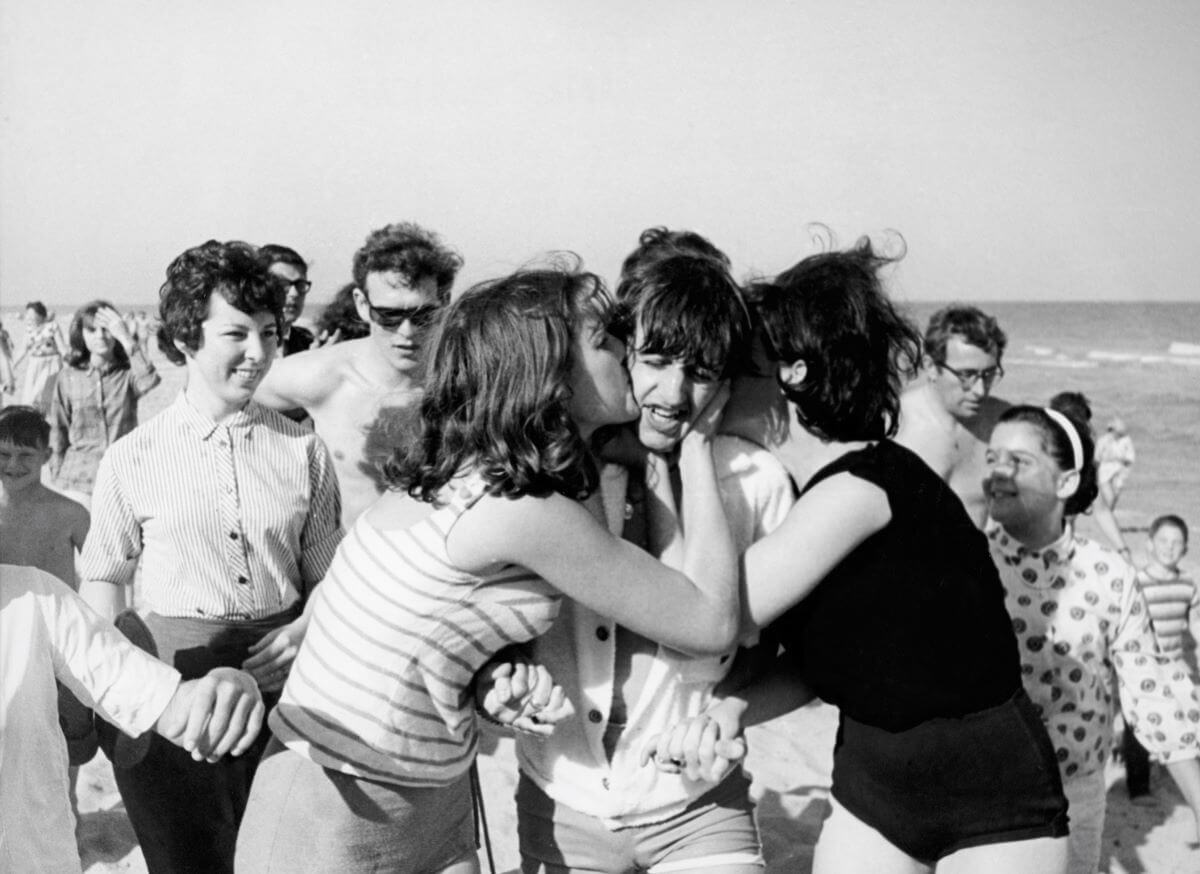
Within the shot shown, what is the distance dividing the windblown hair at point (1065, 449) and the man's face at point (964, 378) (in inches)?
64.3

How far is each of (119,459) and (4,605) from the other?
897mm

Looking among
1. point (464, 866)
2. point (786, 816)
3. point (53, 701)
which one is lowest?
point (786, 816)

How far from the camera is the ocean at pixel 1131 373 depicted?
51.0ft

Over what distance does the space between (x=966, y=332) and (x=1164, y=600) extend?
1.51 m

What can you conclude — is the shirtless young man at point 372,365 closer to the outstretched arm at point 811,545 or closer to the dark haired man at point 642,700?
the dark haired man at point 642,700

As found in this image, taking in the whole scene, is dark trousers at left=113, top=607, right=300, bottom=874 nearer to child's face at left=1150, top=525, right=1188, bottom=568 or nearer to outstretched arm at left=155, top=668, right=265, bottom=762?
outstretched arm at left=155, top=668, right=265, bottom=762

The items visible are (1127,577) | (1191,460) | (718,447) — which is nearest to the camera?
(718,447)

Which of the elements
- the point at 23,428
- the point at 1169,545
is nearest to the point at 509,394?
the point at 23,428

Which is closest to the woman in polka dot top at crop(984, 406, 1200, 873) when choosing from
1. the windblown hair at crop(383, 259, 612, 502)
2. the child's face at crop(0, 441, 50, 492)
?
the windblown hair at crop(383, 259, 612, 502)

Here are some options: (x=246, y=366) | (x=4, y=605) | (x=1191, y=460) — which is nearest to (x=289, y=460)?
(x=246, y=366)

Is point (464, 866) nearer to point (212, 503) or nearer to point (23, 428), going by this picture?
point (212, 503)

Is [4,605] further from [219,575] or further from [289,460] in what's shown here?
[289,460]

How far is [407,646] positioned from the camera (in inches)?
Result: 68.3

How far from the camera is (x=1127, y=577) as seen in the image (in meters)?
2.52
